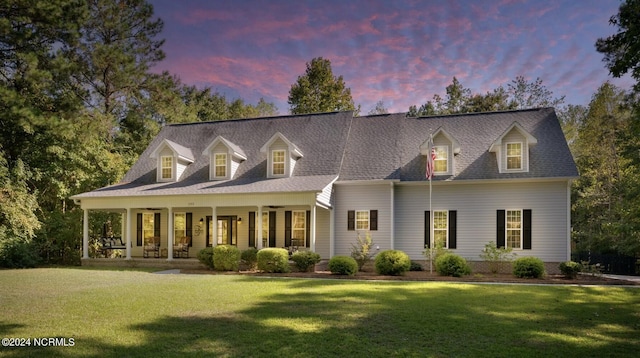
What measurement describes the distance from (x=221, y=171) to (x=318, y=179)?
5.65 m

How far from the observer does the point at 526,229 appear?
20.3 meters

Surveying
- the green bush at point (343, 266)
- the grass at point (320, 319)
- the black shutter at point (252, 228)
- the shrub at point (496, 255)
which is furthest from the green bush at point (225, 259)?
the shrub at point (496, 255)

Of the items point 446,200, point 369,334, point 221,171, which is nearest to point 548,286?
point 446,200

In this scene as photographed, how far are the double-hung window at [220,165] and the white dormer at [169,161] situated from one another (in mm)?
2104

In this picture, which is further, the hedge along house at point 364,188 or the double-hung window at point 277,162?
the double-hung window at point 277,162

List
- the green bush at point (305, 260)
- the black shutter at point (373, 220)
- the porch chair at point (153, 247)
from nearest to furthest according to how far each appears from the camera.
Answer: the green bush at point (305, 260), the black shutter at point (373, 220), the porch chair at point (153, 247)

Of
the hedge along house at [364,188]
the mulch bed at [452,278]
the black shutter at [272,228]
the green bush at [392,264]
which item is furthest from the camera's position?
the black shutter at [272,228]

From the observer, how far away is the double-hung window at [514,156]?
2102 centimetres

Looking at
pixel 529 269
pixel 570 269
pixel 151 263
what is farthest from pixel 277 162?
pixel 570 269

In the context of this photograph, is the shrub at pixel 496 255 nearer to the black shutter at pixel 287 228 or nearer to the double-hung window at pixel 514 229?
the double-hung window at pixel 514 229

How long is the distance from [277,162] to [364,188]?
4697 millimetres

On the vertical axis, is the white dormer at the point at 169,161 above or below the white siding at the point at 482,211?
above

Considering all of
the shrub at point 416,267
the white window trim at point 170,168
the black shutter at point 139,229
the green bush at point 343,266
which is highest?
the white window trim at point 170,168

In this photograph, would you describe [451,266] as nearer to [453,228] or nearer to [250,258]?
[453,228]
